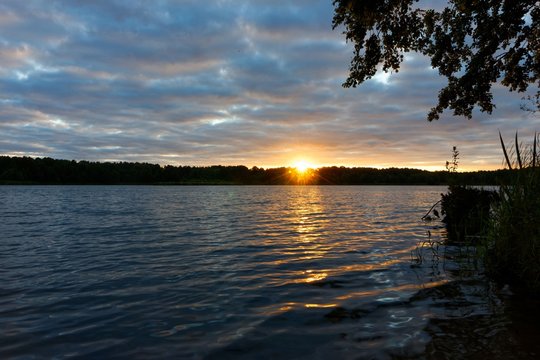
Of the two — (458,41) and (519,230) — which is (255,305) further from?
(458,41)

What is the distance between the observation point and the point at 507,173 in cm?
1059

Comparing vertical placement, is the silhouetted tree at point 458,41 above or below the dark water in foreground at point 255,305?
above

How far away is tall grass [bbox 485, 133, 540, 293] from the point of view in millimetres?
8586

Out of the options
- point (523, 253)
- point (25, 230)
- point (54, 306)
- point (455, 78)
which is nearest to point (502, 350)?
point (523, 253)

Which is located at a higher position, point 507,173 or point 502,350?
point 507,173

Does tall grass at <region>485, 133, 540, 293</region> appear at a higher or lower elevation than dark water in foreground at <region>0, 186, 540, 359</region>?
higher

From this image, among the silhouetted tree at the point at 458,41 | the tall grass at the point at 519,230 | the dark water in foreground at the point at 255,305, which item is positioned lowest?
the dark water in foreground at the point at 255,305

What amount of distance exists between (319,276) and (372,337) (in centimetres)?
489

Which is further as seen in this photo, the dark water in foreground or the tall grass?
the tall grass

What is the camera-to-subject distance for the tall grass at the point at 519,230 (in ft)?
28.2

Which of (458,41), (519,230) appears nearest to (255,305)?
(519,230)

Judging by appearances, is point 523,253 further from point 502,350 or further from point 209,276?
point 209,276

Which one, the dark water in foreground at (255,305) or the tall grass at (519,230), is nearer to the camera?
the dark water in foreground at (255,305)

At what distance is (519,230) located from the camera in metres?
9.03
